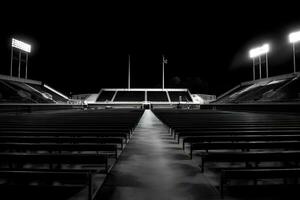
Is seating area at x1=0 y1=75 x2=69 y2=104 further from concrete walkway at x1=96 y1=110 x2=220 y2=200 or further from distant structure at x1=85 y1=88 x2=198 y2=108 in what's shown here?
concrete walkway at x1=96 y1=110 x2=220 y2=200

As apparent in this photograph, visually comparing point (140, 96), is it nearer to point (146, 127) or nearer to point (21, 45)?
point (21, 45)

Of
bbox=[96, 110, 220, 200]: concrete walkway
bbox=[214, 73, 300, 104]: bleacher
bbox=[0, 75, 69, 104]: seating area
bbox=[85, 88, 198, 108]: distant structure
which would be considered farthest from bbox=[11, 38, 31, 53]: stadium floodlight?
bbox=[96, 110, 220, 200]: concrete walkway

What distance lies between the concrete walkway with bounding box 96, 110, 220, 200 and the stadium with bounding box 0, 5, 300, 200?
2cm

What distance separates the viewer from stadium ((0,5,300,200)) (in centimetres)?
271

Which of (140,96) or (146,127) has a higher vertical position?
(140,96)

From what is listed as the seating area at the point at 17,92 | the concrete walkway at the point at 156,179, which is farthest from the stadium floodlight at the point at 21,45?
the concrete walkway at the point at 156,179

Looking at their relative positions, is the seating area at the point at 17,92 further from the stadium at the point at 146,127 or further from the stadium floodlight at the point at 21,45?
the stadium floodlight at the point at 21,45

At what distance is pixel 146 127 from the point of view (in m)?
10.4

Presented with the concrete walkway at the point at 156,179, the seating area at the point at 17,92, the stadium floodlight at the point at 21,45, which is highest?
the stadium floodlight at the point at 21,45

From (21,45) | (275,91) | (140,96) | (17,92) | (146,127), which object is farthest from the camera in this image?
(140,96)

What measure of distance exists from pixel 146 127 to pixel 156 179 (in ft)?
23.4

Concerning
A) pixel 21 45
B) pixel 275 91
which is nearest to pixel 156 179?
pixel 275 91

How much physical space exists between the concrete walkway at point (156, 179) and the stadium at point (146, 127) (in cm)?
2

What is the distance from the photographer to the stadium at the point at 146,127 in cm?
271
